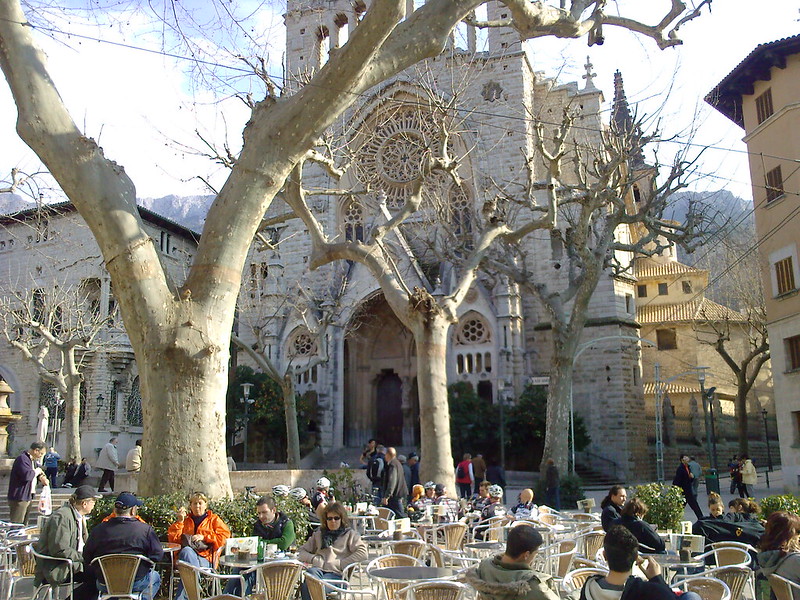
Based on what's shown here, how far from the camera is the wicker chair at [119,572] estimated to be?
19.6 ft

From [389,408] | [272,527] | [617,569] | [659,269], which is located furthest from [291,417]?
[659,269]

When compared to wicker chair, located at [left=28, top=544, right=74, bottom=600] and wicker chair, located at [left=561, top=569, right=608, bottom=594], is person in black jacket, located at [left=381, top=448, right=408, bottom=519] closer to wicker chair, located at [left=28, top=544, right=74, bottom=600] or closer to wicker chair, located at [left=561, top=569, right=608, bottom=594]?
wicker chair, located at [left=28, top=544, right=74, bottom=600]

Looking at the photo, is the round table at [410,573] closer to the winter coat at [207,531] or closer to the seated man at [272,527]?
the seated man at [272,527]

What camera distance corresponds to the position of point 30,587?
8.27 metres

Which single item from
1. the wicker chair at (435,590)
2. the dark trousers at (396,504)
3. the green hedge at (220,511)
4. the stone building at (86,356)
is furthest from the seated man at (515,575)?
the stone building at (86,356)

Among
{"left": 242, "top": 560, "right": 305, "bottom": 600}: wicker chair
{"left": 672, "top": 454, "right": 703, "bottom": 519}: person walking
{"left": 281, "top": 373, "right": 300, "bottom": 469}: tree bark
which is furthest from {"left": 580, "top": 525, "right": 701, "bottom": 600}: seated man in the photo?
{"left": 281, "top": 373, "right": 300, "bottom": 469}: tree bark

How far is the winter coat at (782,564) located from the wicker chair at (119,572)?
4.74 meters

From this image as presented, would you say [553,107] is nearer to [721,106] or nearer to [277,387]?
[721,106]

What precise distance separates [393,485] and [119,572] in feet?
21.4

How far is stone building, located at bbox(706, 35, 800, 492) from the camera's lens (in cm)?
2056

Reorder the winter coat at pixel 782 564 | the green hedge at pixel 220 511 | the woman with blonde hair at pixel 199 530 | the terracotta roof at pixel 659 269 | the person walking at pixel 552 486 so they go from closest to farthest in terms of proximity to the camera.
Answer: the winter coat at pixel 782 564
the woman with blonde hair at pixel 199 530
the green hedge at pixel 220 511
the person walking at pixel 552 486
the terracotta roof at pixel 659 269

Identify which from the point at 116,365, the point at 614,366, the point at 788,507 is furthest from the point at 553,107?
the point at 788,507

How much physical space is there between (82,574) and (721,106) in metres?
23.9

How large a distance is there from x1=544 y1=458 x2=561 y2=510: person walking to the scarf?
34.1ft
